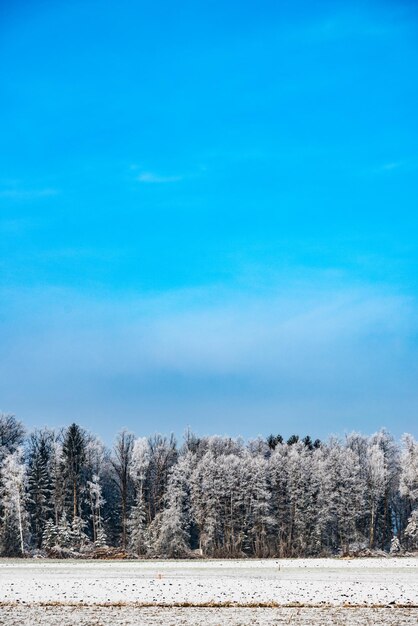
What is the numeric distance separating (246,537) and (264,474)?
9009 mm

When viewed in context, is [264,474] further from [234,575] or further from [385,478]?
[234,575]

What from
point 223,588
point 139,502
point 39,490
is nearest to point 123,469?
point 139,502

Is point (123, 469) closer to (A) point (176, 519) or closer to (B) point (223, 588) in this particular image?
(A) point (176, 519)

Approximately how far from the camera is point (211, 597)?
34.2 m

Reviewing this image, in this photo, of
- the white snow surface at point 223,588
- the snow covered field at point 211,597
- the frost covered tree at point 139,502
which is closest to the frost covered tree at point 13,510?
the frost covered tree at point 139,502

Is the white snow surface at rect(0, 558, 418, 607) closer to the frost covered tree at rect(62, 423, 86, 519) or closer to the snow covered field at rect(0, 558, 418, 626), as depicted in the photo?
the snow covered field at rect(0, 558, 418, 626)

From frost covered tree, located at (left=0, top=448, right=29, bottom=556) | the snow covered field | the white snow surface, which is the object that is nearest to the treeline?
frost covered tree, located at (left=0, top=448, right=29, bottom=556)

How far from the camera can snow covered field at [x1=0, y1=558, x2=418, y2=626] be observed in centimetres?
2748

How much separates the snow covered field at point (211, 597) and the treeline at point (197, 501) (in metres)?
39.4

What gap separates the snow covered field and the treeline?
39.4 meters

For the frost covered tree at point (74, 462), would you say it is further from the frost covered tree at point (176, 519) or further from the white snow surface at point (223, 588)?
the white snow surface at point (223, 588)

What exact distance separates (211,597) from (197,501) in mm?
62666

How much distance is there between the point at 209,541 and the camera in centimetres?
9062

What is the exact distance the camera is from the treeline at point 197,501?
89.6 metres
